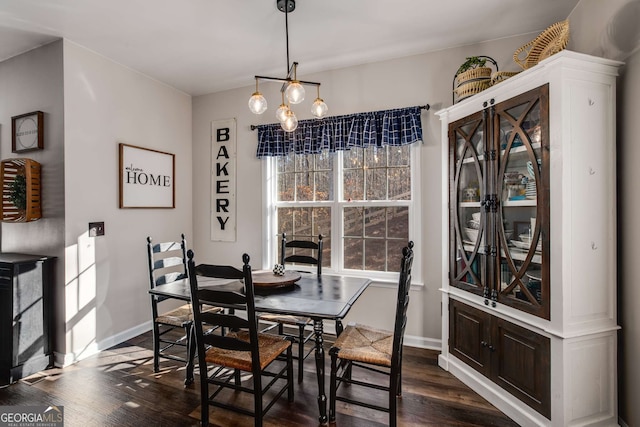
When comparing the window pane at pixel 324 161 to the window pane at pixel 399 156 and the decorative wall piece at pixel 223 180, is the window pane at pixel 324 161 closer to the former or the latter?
the window pane at pixel 399 156

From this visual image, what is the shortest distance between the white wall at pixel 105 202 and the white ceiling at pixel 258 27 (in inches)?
11.4

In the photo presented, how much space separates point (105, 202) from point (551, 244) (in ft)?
12.1

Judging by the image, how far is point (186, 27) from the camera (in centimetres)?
261

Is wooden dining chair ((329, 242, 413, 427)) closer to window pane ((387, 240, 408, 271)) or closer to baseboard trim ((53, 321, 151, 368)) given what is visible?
window pane ((387, 240, 408, 271))

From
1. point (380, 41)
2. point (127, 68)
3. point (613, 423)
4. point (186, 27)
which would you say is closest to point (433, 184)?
point (380, 41)

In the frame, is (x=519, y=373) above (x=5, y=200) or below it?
below

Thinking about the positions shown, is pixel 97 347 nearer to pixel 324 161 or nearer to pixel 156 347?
pixel 156 347

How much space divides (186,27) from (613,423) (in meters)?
4.04

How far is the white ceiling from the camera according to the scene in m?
2.34

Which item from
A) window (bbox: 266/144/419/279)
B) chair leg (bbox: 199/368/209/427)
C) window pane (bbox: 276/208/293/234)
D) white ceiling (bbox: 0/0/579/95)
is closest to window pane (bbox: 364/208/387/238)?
window (bbox: 266/144/419/279)

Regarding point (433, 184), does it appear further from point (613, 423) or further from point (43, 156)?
point (43, 156)

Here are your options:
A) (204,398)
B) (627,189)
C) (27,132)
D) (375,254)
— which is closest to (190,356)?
(204,398)

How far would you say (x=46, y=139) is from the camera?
2.81 meters

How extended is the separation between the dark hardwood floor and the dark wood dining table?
224 millimetres
